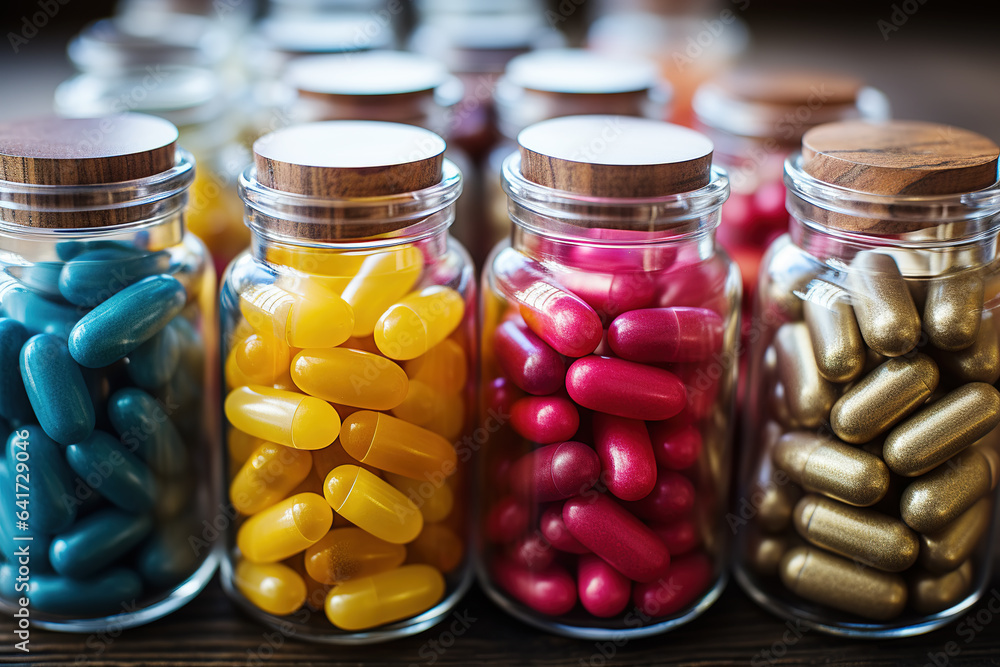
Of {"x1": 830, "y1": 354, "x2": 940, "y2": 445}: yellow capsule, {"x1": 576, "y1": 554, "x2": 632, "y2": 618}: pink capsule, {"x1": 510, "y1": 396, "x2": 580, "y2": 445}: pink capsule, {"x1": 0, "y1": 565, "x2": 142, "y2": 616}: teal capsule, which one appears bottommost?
{"x1": 0, "y1": 565, "x2": 142, "y2": 616}: teal capsule

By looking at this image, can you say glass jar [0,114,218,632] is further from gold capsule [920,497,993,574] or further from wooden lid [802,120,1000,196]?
gold capsule [920,497,993,574]

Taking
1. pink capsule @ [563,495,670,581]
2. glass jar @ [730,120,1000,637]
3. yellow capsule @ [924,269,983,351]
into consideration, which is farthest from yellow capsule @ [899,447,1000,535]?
pink capsule @ [563,495,670,581]

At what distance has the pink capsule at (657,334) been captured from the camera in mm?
750

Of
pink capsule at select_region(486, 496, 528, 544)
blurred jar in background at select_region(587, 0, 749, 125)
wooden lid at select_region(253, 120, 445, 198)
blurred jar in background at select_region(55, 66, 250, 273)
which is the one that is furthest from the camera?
blurred jar in background at select_region(587, 0, 749, 125)

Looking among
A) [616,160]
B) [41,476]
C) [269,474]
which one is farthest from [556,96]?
[41,476]

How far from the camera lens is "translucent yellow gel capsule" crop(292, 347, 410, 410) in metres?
0.75

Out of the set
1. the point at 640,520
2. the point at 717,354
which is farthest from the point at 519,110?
the point at 640,520

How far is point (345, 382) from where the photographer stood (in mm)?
750

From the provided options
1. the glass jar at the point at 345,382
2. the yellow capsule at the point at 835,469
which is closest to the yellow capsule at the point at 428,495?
the glass jar at the point at 345,382

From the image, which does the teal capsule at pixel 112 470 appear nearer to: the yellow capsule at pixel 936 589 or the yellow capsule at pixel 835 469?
the yellow capsule at pixel 835 469

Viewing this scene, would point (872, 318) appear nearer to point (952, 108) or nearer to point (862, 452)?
point (862, 452)

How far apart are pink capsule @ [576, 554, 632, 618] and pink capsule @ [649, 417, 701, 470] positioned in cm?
11

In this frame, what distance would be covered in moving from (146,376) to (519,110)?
0.56m

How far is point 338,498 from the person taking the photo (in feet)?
2.50
